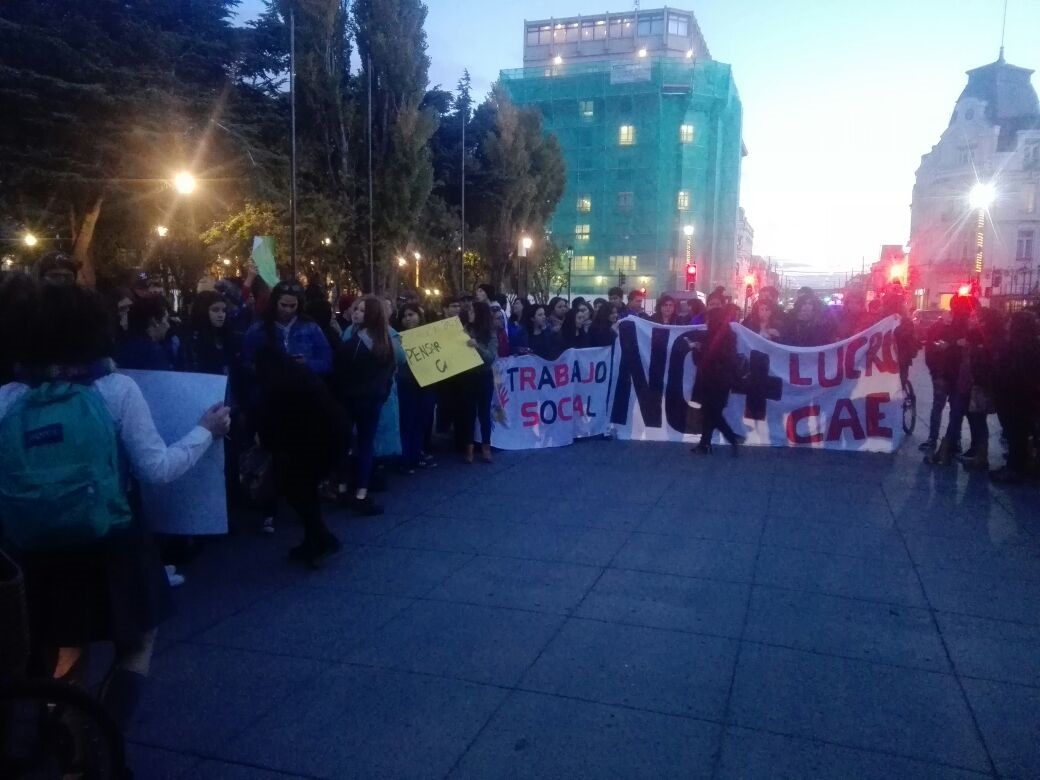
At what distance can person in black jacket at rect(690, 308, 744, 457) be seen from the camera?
10.1m

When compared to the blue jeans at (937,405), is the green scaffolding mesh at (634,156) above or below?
above

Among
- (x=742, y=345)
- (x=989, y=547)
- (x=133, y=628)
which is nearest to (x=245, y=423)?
(x=133, y=628)

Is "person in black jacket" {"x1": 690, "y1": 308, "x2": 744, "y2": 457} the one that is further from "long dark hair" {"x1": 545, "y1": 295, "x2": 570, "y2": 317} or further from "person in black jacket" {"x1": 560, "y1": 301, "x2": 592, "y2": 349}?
"long dark hair" {"x1": 545, "y1": 295, "x2": 570, "y2": 317}

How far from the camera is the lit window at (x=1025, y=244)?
5506 cm

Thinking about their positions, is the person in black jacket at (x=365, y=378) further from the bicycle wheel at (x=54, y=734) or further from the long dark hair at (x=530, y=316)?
the bicycle wheel at (x=54, y=734)

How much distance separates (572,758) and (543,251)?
3510cm

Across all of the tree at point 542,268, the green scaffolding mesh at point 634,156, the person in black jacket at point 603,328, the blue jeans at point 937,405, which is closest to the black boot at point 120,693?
the person in black jacket at point 603,328

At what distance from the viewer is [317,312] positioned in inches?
307

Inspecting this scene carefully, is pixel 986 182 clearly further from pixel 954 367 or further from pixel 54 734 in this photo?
pixel 54 734

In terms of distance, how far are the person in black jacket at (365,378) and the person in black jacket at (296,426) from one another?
1549mm

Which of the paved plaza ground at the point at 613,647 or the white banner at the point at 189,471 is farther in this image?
the white banner at the point at 189,471

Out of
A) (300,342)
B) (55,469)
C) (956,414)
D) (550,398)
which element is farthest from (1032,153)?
(55,469)

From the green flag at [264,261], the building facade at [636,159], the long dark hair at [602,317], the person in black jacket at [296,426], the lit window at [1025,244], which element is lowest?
the person in black jacket at [296,426]

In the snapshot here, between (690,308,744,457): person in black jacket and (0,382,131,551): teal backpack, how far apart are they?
26.4 feet
